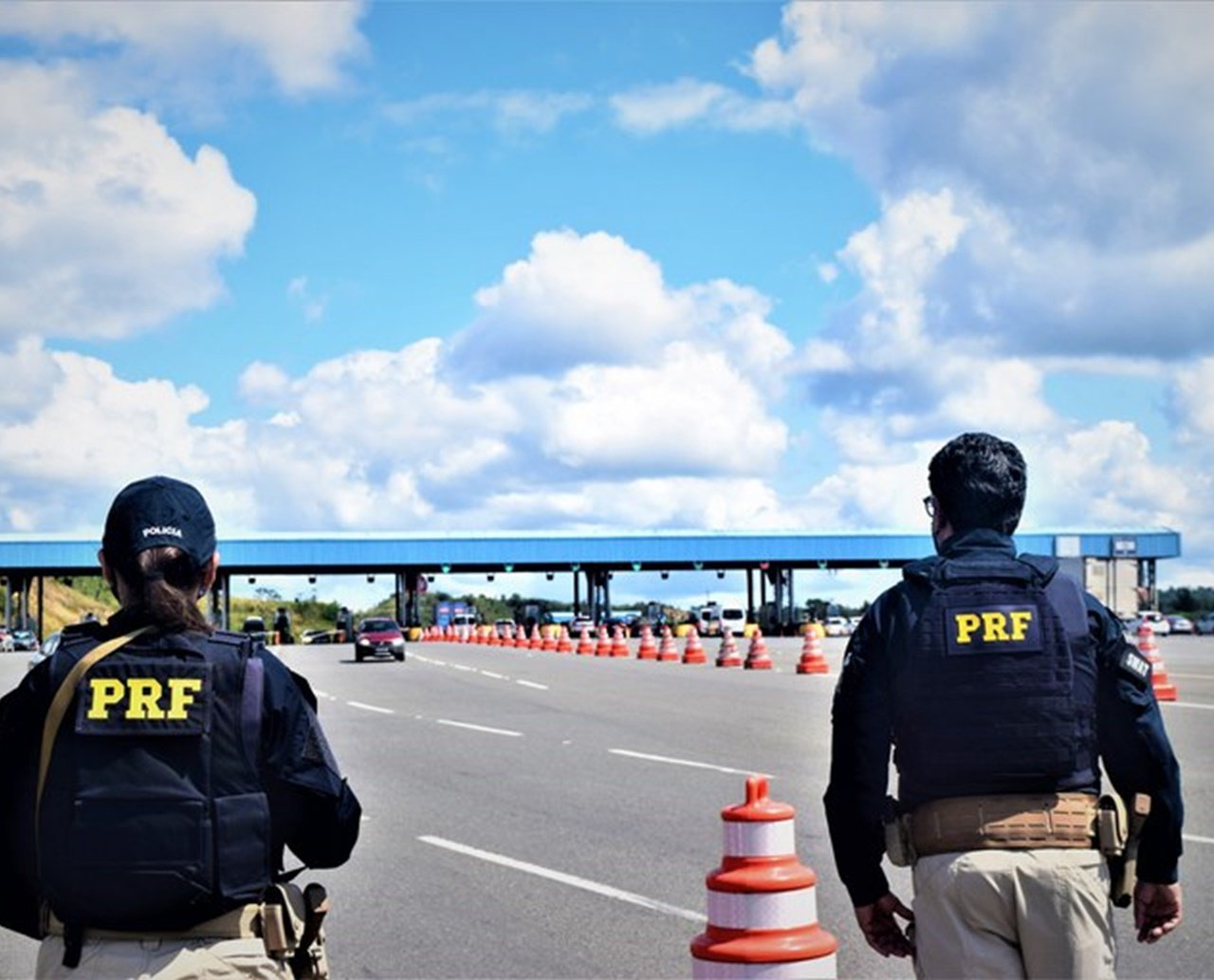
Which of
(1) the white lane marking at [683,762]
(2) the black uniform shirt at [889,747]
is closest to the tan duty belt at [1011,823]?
(2) the black uniform shirt at [889,747]

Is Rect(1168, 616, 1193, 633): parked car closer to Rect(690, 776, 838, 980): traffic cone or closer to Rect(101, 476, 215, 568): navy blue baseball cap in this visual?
Rect(690, 776, 838, 980): traffic cone

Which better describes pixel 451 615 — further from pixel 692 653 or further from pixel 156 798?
pixel 156 798

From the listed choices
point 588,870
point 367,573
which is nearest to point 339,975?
point 588,870

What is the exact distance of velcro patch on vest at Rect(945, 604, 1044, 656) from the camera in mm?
4078

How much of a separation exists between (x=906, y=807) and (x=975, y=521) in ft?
2.48

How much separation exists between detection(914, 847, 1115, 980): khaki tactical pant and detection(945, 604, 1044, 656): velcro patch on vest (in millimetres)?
494

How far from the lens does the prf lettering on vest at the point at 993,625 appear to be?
4082 millimetres

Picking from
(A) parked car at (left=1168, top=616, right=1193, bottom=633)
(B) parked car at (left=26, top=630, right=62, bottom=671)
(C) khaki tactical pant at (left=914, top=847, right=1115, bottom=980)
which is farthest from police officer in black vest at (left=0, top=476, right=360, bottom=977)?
(A) parked car at (left=1168, top=616, right=1193, bottom=633)

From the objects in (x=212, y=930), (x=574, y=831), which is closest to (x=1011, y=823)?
(x=212, y=930)

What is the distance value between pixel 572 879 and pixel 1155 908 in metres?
5.83

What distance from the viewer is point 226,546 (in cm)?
8481

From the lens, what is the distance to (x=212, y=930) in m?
3.65

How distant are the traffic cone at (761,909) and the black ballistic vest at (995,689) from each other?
2.18ft

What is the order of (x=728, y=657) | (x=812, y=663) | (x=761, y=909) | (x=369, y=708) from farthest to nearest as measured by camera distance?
(x=728, y=657)
(x=812, y=663)
(x=369, y=708)
(x=761, y=909)
